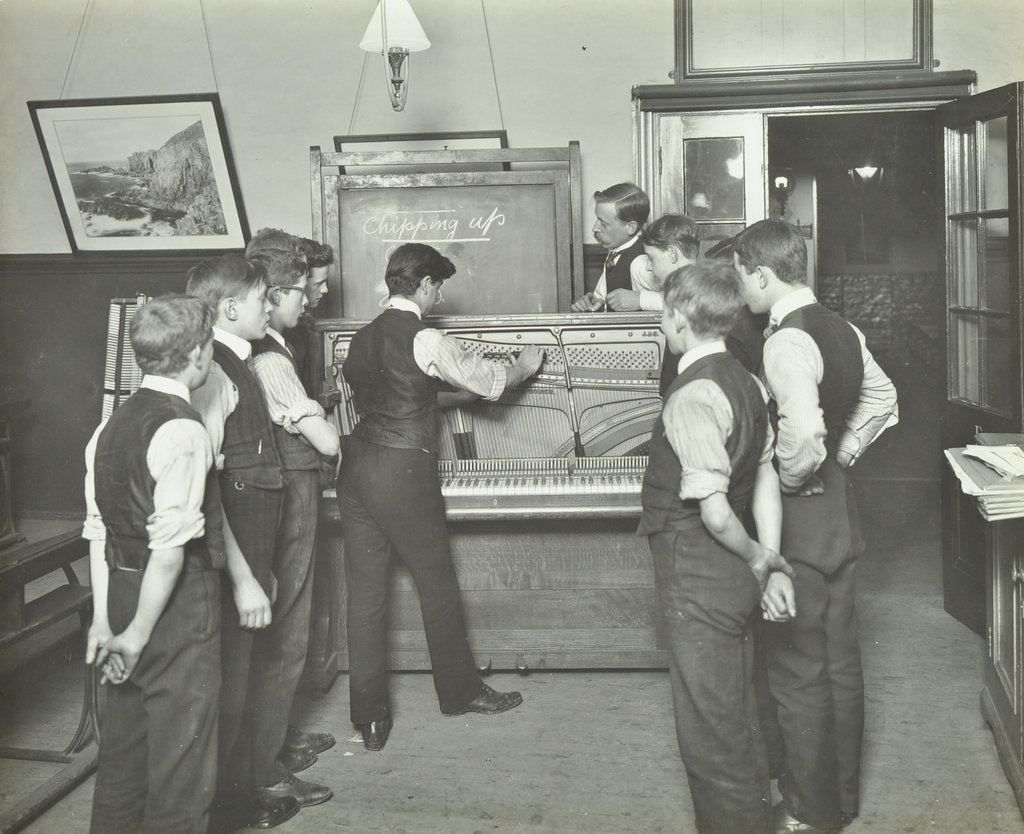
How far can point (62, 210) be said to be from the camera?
223 inches

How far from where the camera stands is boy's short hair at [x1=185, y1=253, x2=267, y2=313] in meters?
2.58

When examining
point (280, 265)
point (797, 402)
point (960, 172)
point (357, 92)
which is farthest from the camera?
point (357, 92)

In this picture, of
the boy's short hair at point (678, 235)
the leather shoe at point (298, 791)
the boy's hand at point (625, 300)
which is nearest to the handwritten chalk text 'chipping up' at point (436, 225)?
the boy's hand at point (625, 300)

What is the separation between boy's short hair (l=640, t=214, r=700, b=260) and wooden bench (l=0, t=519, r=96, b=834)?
2306mm

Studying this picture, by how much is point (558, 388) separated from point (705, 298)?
5.07ft

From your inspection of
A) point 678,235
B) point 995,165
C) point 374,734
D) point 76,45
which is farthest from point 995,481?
point 76,45

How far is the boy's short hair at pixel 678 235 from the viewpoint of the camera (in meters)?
3.31

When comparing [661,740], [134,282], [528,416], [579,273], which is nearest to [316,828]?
[661,740]

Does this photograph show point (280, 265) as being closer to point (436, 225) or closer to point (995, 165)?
point (436, 225)

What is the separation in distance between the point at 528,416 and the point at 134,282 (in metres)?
3.17

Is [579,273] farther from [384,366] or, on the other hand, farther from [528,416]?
[384,366]

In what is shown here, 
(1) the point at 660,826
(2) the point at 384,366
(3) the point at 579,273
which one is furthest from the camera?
(3) the point at 579,273

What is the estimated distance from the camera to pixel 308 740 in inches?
129

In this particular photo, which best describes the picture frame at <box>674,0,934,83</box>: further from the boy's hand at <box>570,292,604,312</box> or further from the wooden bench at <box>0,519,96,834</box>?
the wooden bench at <box>0,519,96,834</box>
